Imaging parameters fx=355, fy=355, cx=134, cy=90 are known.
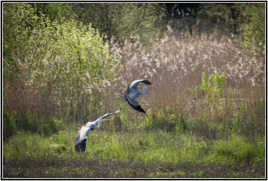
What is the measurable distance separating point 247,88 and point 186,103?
965mm

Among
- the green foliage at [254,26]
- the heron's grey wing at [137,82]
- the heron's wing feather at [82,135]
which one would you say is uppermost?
the green foliage at [254,26]

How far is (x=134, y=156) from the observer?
14.3 feet

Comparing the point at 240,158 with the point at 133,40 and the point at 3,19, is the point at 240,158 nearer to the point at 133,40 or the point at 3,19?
the point at 133,40

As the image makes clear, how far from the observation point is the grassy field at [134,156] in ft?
12.7

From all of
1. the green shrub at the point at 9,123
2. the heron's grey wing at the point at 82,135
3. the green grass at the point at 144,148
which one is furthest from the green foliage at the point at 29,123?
the heron's grey wing at the point at 82,135

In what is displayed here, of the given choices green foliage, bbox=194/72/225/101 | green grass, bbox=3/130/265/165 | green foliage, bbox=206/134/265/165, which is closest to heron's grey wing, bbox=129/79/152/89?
green grass, bbox=3/130/265/165

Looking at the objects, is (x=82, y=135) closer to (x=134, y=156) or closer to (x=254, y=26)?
(x=134, y=156)

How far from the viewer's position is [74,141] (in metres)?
4.79

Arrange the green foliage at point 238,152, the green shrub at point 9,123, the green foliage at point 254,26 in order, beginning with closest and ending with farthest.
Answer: the green foliage at point 238,152
the green shrub at point 9,123
the green foliage at point 254,26

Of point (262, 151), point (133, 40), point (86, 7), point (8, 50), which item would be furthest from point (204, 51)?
point (8, 50)

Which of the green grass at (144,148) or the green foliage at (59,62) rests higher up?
the green foliage at (59,62)

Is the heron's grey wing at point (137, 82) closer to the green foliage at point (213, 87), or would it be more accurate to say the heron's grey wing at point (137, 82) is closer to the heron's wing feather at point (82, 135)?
the heron's wing feather at point (82, 135)

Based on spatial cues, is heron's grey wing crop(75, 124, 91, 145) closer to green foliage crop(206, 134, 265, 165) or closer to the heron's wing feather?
the heron's wing feather

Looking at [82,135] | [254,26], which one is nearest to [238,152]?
[82,135]
